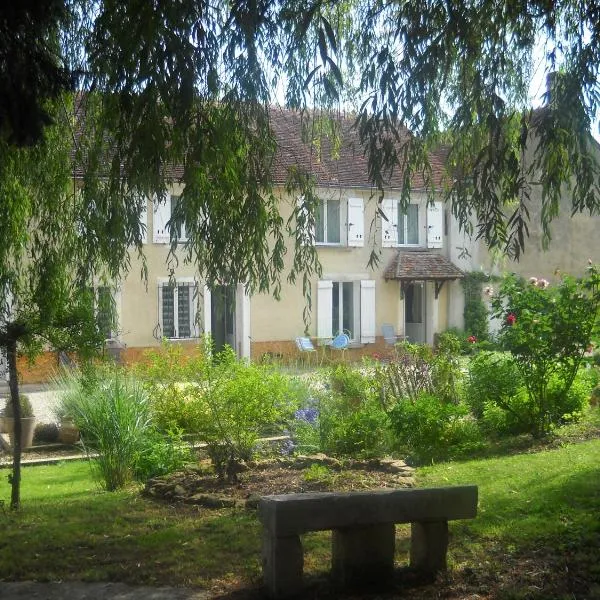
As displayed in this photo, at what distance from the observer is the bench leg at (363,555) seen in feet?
16.9

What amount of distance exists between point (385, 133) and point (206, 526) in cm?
326

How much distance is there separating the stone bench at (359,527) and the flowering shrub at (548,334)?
18.2ft

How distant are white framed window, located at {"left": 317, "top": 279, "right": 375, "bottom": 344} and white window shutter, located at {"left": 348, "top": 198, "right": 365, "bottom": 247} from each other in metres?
1.13

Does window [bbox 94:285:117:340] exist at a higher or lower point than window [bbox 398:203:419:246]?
lower

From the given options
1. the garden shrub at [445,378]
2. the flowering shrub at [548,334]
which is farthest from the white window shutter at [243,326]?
the flowering shrub at [548,334]

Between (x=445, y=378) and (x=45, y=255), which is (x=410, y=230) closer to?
(x=445, y=378)

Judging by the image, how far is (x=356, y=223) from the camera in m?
24.7

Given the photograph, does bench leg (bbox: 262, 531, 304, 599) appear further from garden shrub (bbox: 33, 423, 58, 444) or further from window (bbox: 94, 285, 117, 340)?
A: garden shrub (bbox: 33, 423, 58, 444)

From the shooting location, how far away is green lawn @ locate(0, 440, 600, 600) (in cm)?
539

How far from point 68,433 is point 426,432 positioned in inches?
Answer: 229

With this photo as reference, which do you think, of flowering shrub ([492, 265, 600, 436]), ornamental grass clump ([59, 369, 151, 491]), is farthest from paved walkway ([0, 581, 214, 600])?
flowering shrub ([492, 265, 600, 436])

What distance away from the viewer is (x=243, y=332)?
23469 millimetres

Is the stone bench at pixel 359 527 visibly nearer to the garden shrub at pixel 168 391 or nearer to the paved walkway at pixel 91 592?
the paved walkway at pixel 91 592

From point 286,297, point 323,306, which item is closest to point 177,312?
point 286,297
